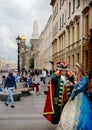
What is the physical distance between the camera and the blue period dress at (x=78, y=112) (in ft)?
27.1

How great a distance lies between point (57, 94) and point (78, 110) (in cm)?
130

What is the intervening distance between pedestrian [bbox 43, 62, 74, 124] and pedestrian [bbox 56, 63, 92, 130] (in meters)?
0.76

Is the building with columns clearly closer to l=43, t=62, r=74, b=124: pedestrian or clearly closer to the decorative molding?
the decorative molding

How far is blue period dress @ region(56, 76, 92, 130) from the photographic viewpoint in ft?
27.1

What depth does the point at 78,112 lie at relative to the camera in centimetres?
845

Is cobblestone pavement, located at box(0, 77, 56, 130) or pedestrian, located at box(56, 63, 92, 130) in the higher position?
pedestrian, located at box(56, 63, 92, 130)

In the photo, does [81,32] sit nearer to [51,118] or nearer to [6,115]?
[6,115]

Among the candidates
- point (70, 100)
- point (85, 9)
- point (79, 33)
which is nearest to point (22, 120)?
point (70, 100)

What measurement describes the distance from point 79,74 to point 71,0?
3320 centimetres

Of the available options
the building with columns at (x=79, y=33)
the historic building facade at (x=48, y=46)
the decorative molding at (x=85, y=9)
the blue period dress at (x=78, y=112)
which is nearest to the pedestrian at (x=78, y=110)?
the blue period dress at (x=78, y=112)

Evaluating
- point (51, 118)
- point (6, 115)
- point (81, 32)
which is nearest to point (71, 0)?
point (81, 32)

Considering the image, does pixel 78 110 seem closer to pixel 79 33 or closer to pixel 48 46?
pixel 79 33

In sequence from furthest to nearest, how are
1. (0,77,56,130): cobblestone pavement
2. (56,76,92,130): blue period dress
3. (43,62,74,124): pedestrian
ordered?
1. (0,77,56,130): cobblestone pavement
2. (43,62,74,124): pedestrian
3. (56,76,92,130): blue period dress

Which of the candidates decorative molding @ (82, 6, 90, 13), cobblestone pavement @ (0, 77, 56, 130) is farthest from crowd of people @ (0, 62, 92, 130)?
decorative molding @ (82, 6, 90, 13)
